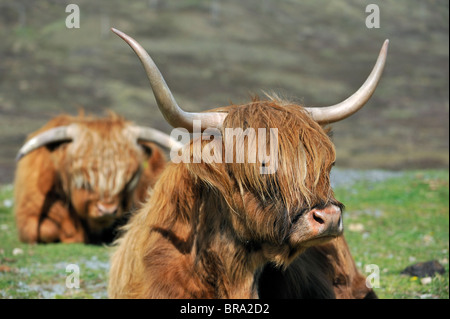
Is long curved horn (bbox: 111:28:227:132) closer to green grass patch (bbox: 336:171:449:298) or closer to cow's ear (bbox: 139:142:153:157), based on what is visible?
green grass patch (bbox: 336:171:449:298)

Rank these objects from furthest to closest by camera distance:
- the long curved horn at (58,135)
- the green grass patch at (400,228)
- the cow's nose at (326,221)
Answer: the long curved horn at (58,135) → the green grass patch at (400,228) → the cow's nose at (326,221)

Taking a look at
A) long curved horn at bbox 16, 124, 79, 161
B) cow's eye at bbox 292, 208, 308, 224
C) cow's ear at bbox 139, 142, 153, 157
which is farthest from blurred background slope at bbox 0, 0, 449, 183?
cow's eye at bbox 292, 208, 308, 224

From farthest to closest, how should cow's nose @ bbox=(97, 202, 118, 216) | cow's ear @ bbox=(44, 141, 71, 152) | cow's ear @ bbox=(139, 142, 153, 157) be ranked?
1. cow's ear @ bbox=(139, 142, 153, 157)
2. cow's ear @ bbox=(44, 141, 71, 152)
3. cow's nose @ bbox=(97, 202, 118, 216)

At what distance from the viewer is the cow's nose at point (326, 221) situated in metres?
3.38

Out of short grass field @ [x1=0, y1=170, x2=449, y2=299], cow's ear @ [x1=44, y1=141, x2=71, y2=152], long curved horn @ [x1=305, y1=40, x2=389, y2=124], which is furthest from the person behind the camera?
cow's ear @ [x1=44, y1=141, x2=71, y2=152]

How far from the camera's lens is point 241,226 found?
3.78 m

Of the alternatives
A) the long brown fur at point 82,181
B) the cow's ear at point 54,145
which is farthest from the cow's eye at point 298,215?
the cow's ear at point 54,145

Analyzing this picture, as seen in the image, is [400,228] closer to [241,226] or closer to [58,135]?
[58,135]

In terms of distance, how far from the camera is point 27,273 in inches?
261

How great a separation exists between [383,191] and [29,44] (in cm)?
3258

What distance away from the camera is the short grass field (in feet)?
19.6

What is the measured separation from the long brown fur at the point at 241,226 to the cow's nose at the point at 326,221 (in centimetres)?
7

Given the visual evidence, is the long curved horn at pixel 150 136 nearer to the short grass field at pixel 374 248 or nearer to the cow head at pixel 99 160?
the cow head at pixel 99 160

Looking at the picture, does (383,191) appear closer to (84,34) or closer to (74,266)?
(74,266)
